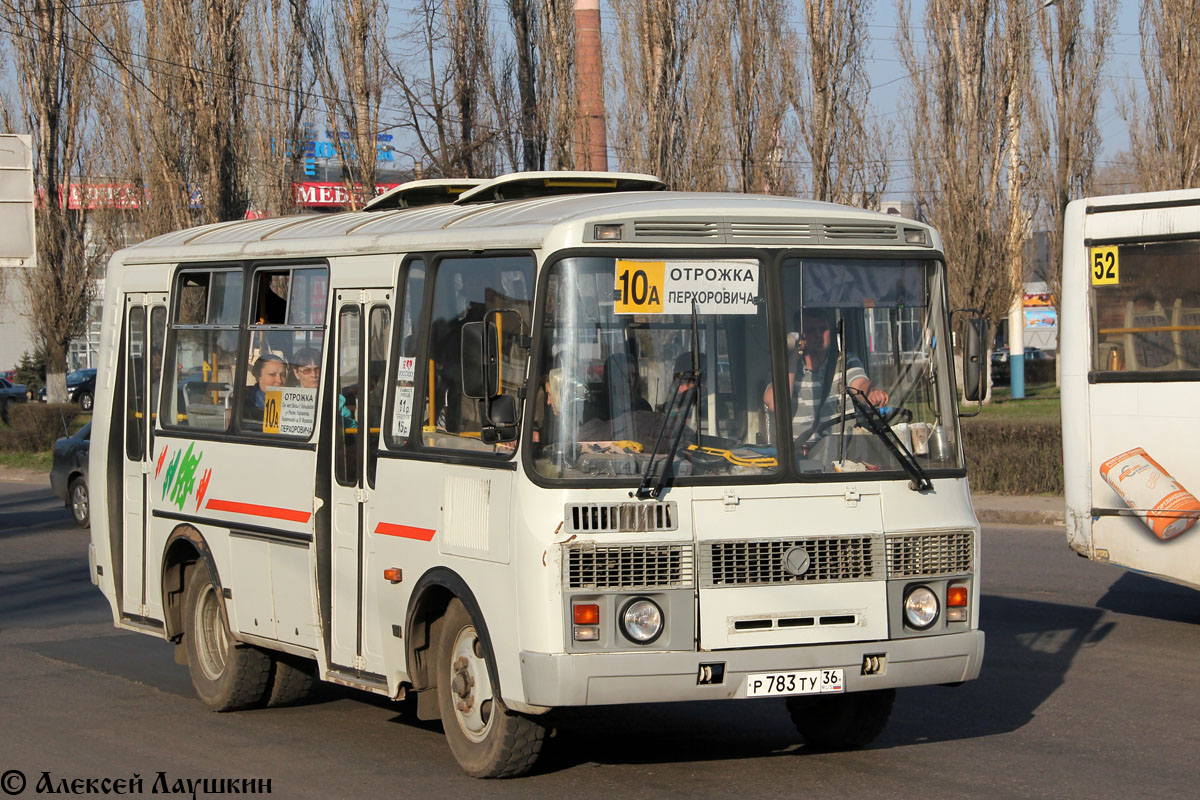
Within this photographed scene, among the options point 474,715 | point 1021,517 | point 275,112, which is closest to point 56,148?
point 275,112

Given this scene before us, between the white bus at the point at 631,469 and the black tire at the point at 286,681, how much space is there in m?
0.80

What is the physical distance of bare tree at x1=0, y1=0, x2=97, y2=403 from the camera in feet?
122

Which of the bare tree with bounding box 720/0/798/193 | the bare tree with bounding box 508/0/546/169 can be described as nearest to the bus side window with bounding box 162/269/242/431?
the bare tree with bounding box 508/0/546/169

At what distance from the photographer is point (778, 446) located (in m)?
6.58

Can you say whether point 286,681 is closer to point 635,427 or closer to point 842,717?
point 842,717

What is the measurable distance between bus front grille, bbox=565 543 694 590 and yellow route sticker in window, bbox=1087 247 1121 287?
6.16 m

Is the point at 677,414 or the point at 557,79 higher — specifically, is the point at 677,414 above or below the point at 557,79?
below

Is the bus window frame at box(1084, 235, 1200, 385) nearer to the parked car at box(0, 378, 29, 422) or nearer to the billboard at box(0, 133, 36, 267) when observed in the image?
the billboard at box(0, 133, 36, 267)

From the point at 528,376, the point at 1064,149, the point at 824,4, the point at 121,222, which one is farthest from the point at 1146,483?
the point at 121,222

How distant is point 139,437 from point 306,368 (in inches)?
80.1

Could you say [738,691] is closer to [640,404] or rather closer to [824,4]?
[640,404]

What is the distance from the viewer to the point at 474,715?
685 cm

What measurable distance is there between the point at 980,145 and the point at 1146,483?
2705cm

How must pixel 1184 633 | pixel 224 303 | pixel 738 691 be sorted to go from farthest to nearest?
pixel 1184 633
pixel 224 303
pixel 738 691
